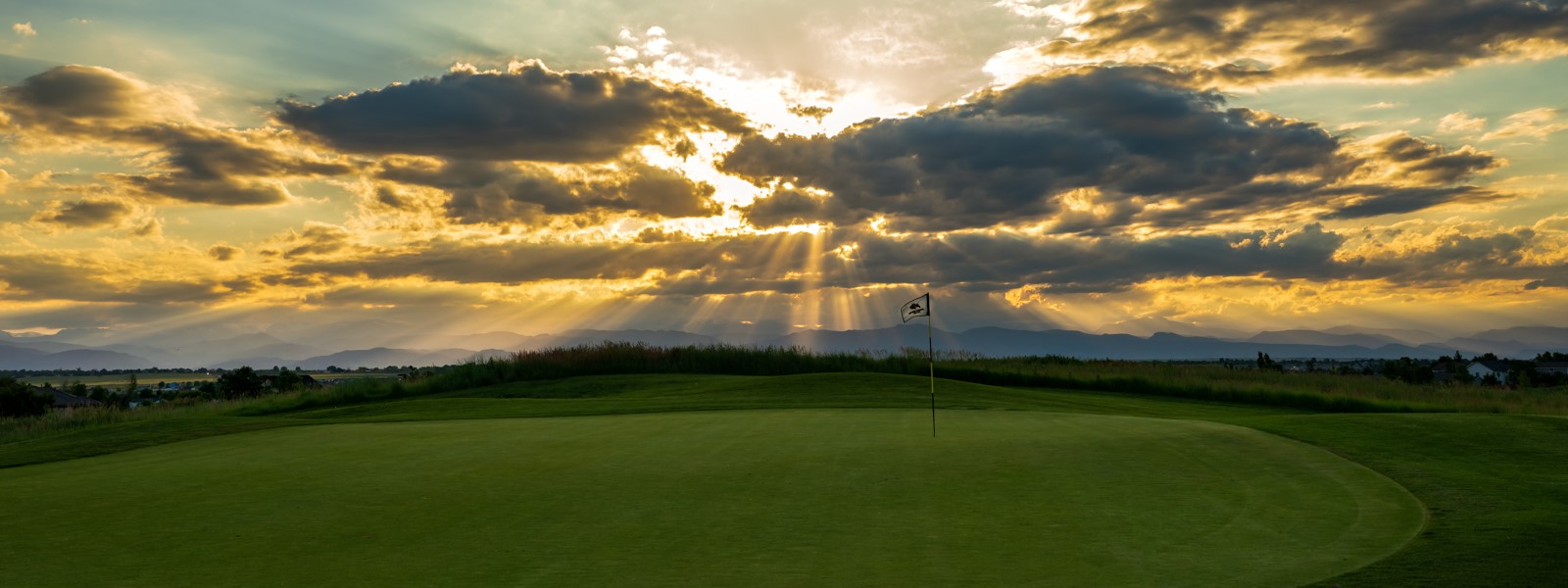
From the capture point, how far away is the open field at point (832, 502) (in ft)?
28.6

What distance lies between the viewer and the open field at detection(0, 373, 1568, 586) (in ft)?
28.6

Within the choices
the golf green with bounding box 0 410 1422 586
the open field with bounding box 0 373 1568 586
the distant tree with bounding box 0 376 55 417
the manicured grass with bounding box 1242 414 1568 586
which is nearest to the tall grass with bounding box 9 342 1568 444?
the open field with bounding box 0 373 1568 586

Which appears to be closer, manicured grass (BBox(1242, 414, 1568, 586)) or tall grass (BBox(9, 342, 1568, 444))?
manicured grass (BBox(1242, 414, 1568, 586))

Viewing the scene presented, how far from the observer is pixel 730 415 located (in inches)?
950

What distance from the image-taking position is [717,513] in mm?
11039

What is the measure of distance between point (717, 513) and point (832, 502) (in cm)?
141

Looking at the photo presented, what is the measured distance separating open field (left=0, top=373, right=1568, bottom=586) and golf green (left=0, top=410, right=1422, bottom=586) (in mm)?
48

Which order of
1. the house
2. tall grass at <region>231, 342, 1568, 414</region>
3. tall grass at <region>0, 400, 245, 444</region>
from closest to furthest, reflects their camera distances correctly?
tall grass at <region>0, 400, 245, 444</region> → tall grass at <region>231, 342, 1568, 414</region> → the house

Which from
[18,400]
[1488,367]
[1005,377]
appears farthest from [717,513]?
[1488,367]

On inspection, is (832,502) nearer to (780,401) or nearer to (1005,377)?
(780,401)

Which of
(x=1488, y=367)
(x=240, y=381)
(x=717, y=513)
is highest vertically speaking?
(x=240, y=381)

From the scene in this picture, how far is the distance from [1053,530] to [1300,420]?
1390 cm

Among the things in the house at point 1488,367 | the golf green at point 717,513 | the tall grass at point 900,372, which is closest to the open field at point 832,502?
the golf green at point 717,513

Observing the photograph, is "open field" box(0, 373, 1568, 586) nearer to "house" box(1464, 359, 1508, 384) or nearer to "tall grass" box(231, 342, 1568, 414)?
"tall grass" box(231, 342, 1568, 414)
